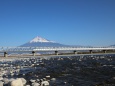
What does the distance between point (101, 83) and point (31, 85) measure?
283 inches

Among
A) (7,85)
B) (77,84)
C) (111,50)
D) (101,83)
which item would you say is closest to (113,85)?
(101,83)

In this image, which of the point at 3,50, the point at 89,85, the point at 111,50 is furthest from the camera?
the point at 111,50

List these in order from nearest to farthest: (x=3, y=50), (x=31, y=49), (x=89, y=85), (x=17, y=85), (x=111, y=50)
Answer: (x=17, y=85) → (x=89, y=85) → (x=3, y=50) → (x=31, y=49) → (x=111, y=50)

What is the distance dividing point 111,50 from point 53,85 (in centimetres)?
11411

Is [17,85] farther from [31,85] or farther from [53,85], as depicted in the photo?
[53,85]

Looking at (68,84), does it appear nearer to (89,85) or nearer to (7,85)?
(89,85)

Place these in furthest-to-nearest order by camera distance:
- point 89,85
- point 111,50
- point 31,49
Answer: point 111,50 < point 31,49 < point 89,85

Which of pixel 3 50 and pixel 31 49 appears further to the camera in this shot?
pixel 31 49

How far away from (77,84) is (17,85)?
21.0 feet

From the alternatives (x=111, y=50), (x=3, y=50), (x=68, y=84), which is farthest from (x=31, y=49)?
(x=68, y=84)

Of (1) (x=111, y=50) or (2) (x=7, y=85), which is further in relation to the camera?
(1) (x=111, y=50)

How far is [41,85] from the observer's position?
81.6 ft

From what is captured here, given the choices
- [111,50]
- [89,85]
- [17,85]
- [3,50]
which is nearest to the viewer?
[17,85]

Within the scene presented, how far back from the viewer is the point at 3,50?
86000mm
